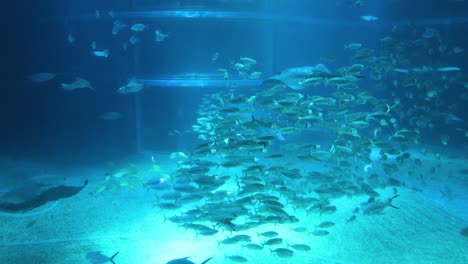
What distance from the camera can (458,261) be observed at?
5766 mm

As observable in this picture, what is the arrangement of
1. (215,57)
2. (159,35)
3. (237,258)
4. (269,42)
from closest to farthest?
(237,258) < (159,35) < (215,57) < (269,42)

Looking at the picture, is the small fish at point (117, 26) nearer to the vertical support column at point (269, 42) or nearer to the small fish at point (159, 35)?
the small fish at point (159, 35)

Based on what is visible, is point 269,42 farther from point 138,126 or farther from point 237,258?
point 237,258

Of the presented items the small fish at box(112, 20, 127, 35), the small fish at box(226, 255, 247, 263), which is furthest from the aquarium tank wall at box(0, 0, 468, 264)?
the small fish at box(112, 20, 127, 35)

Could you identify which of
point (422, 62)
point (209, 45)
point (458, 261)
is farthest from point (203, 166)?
point (422, 62)

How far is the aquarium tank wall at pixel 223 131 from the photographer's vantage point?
21.5 feet

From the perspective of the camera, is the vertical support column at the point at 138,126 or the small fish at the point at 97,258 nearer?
the small fish at the point at 97,258

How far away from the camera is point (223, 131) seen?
32.3ft

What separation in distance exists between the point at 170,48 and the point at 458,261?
11.2m

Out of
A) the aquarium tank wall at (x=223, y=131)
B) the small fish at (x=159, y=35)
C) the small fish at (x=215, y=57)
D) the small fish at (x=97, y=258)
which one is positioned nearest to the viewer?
the small fish at (x=97, y=258)

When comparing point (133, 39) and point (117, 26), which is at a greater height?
point (117, 26)

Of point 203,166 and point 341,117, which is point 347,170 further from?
point 203,166

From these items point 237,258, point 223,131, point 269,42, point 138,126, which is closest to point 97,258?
point 237,258

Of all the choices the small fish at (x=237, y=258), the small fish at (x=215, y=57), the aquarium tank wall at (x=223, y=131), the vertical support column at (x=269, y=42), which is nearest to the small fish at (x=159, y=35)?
the aquarium tank wall at (x=223, y=131)
